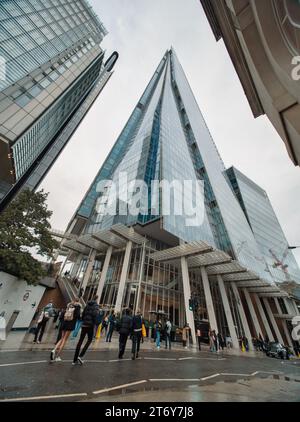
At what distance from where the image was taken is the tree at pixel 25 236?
1374 centimetres

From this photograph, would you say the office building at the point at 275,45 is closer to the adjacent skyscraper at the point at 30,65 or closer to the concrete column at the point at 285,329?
the adjacent skyscraper at the point at 30,65

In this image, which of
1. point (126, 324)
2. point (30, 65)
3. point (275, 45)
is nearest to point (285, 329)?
point (126, 324)

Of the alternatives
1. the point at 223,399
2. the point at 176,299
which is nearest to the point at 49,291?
the point at 176,299

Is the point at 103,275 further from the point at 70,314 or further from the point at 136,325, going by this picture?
the point at 70,314

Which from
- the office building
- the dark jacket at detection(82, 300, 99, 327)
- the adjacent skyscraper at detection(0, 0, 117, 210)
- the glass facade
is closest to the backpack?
the dark jacket at detection(82, 300, 99, 327)

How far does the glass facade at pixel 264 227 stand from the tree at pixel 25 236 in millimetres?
56277

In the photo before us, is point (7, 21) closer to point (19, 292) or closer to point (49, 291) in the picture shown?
point (19, 292)

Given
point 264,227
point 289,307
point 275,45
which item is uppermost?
point 264,227

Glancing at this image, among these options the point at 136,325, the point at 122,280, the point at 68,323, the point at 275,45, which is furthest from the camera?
the point at 122,280

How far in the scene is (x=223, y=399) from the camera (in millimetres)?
3795

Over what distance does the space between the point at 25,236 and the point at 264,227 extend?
6845 centimetres

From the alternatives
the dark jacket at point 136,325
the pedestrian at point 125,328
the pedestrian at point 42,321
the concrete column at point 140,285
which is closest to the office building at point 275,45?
the pedestrian at point 125,328

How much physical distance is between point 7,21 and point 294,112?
1051 inches

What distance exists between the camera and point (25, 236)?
15039 millimetres
